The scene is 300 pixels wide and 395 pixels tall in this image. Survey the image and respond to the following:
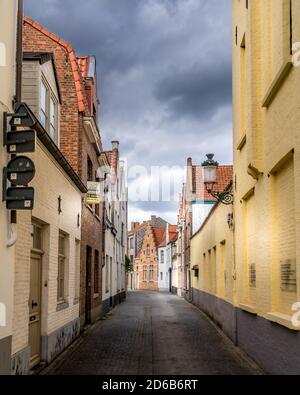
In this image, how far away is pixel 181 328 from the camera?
17.5 m

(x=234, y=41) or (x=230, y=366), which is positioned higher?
(x=234, y=41)

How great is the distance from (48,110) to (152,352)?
5.81m

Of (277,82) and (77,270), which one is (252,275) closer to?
(277,82)

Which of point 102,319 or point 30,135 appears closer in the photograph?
point 30,135

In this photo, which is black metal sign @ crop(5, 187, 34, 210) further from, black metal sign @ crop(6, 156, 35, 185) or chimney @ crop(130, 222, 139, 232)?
chimney @ crop(130, 222, 139, 232)

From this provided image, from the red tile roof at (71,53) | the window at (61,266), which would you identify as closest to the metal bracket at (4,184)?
the window at (61,266)

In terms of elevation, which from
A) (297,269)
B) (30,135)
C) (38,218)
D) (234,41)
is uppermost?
(234,41)

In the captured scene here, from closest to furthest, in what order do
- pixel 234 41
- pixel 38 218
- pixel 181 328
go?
pixel 38 218
pixel 234 41
pixel 181 328

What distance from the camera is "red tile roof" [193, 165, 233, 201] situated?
33844 mm

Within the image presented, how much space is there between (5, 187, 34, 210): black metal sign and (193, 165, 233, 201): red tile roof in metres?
26.1

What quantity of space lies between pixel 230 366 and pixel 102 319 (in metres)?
10.8

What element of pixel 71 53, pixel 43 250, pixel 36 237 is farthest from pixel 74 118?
pixel 36 237
